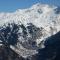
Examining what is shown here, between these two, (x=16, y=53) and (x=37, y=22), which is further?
(x=37, y=22)

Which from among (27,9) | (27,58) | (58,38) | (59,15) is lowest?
(27,58)

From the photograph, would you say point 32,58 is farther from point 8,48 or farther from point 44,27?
point 44,27

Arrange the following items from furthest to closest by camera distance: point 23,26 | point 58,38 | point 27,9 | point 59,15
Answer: point 27,9, point 59,15, point 23,26, point 58,38

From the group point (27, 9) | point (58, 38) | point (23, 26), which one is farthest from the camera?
point (27, 9)

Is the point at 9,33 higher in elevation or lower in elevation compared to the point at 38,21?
A: lower

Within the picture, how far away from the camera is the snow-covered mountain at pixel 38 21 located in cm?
497

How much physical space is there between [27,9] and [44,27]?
1.14m

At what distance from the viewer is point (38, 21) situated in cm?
546

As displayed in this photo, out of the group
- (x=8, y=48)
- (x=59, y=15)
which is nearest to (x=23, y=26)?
(x=8, y=48)

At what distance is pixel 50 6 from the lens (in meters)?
6.22

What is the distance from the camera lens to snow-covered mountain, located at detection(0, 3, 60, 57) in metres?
4.97

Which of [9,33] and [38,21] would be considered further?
[38,21]

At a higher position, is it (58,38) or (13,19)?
(13,19)

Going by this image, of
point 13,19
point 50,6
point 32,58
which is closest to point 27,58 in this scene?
point 32,58
